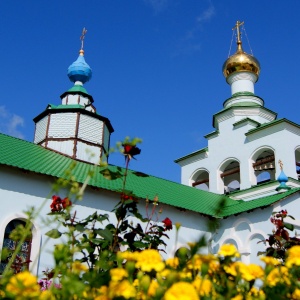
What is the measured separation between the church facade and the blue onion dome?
1.8 inches

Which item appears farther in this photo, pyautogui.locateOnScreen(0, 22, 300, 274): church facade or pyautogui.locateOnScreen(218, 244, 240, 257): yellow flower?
pyautogui.locateOnScreen(0, 22, 300, 274): church facade

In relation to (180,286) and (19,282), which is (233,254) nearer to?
(180,286)

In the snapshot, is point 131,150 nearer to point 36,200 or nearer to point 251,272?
point 251,272

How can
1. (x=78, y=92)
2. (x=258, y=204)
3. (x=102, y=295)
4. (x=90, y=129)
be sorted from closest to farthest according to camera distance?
(x=102, y=295) < (x=258, y=204) < (x=90, y=129) < (x=78, y=92)

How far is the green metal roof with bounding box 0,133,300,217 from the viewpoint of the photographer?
35.4 feet

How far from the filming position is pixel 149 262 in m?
1.51

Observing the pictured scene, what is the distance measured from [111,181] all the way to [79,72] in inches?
315

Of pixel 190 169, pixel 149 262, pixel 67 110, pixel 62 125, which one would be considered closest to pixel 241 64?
pixel 190 169

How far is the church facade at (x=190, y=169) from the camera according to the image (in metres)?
10.3

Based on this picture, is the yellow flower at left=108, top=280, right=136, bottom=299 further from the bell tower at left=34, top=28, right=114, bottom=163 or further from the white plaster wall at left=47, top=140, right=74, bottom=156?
the white plaster wall at left=47, top=140, right=74, bottom=156

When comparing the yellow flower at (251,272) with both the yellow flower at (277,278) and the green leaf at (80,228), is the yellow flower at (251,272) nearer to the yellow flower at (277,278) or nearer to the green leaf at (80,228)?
the yellow flower at (277,278)

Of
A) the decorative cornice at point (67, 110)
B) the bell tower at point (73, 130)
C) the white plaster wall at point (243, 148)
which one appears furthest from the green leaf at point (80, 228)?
the white plaster wall at point (243, 148)

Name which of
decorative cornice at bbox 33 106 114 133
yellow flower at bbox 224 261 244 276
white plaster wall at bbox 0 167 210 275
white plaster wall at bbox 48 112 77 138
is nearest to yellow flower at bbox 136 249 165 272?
yellow flower at bbox 224 261 244 276

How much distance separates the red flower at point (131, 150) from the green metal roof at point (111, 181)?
6.69 m
